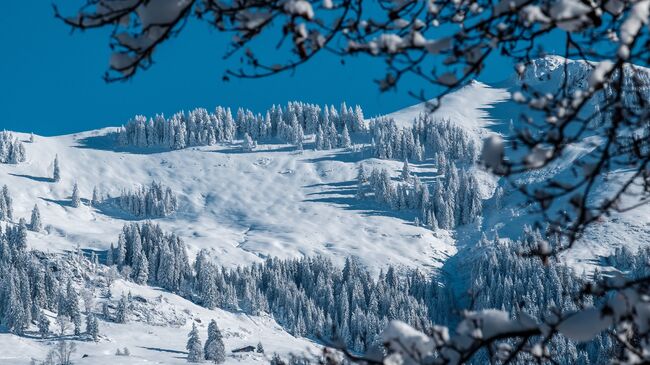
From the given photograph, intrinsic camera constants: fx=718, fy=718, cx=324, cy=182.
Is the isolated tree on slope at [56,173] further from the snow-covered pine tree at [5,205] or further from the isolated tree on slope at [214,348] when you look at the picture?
the isolated tree on slope at [214,348]

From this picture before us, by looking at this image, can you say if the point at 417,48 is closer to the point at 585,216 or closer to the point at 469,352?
the point at 585,216

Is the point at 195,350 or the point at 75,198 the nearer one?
the point at 195,350

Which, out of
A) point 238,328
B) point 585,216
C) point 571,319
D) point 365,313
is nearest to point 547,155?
point 585,216

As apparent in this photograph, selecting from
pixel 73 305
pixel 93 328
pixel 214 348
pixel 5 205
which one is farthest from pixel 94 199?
pixel 214 348

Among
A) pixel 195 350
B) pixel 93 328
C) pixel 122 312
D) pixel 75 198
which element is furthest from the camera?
pixel 75 198

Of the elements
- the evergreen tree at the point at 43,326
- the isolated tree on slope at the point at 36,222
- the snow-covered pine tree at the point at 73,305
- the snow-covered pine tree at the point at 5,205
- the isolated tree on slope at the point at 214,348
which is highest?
the snow-covered pine tree at the point at 5,205

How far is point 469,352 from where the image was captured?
365cm

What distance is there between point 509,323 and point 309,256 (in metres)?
169

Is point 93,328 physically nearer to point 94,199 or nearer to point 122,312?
point 122,312

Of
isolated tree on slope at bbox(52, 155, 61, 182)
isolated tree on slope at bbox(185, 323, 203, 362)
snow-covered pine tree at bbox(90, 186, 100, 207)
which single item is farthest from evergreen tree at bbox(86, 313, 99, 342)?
isolated tree on slope at bbox(52, 155, 61, 182)

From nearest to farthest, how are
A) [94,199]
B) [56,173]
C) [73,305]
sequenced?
[73,305]
[94,199]
[56,173]

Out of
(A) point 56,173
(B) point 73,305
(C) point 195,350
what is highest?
(A) point 56,173

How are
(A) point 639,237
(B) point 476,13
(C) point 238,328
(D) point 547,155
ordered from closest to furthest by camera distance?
1. (D) point 547,155
2. (B) point 476,13
3. (C) point 238,328
4. (A) point 639,237

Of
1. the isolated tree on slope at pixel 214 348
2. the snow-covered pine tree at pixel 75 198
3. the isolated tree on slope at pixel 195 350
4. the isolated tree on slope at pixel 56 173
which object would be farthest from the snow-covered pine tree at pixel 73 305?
the isolated tree on slope at pixel 56 173
